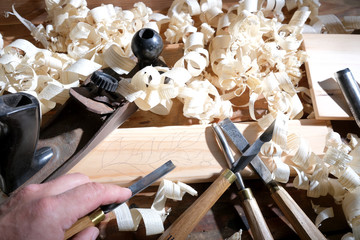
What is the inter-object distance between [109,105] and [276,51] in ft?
2.15

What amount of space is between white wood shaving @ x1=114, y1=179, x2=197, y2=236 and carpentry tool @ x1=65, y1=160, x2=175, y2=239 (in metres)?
0.05

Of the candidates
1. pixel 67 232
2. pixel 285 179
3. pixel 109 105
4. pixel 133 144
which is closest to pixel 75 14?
pixel 109 105

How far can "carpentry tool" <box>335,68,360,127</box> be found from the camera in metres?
1.15

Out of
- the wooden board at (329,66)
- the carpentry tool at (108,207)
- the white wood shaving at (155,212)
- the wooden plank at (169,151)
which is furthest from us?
the wooden board at (329,66)

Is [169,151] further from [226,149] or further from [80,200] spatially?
[80,200]

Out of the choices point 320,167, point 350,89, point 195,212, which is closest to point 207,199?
point 195,212

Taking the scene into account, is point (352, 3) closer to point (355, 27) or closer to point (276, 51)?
point (355, 27)

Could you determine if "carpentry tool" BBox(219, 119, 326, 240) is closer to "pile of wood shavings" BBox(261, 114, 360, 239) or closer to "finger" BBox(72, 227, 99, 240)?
"pile of wood shavings" BBox(261, 114, 360, 239)

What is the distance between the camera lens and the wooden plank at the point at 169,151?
1050mm

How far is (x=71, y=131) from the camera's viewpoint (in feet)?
3.39

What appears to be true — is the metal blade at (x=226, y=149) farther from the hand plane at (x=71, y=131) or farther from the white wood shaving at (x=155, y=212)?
the hand plane at (x=71, y=131)

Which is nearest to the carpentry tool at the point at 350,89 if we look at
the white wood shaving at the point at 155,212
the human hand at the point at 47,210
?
the white wood shaving at the point at 155,212

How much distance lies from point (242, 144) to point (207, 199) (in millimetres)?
242

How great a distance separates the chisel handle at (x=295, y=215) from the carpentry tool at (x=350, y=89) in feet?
1.36
